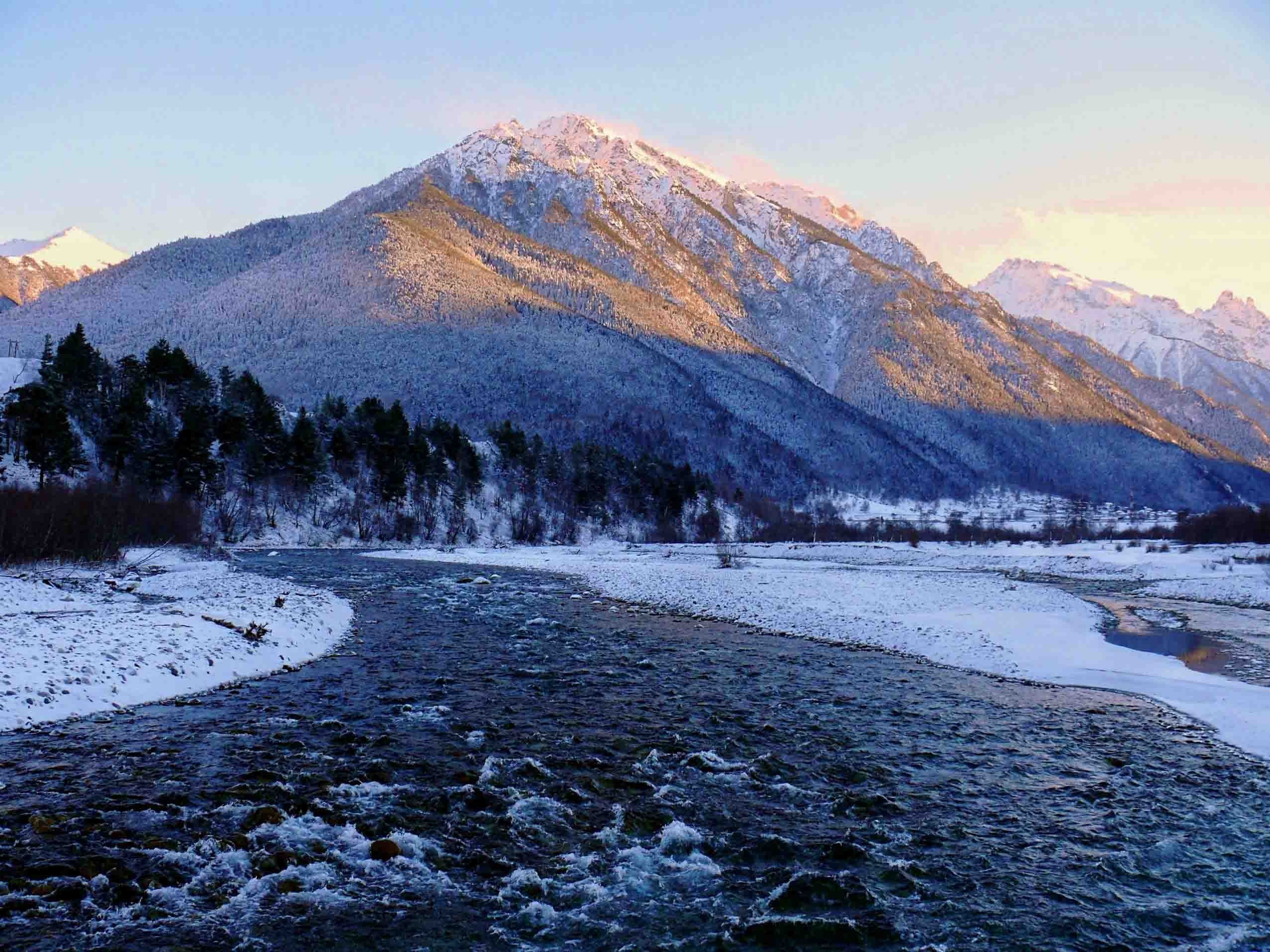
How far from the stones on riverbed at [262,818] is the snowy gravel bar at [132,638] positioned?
7235mm

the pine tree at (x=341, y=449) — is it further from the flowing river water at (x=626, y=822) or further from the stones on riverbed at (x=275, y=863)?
the stones on riverbed at (x=275, y=863)

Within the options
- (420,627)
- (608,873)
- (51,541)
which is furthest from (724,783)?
(51,541)

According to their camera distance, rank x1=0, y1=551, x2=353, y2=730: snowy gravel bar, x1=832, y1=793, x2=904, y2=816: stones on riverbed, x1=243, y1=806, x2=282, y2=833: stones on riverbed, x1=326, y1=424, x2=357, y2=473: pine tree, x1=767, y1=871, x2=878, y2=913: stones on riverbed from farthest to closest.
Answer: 1. x1=326, y1=424, x2=357, y2=473: pine tree
2. x1=0, y1=551, x2=353, y2=730: snowy gravel bar
3. x1=832, y1=793, x2=904, y2=816: stones on riverbed
4. x1=243, y1=806, x2=282, y2=833: stones on riverbed
5. x1=767, y1=871, x2=878, y2=913: stones on riverbed

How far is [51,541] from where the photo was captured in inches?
1565

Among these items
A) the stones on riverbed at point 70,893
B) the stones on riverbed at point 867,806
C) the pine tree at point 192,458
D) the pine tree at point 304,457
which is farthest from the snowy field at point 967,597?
the pine tree at point 192,458

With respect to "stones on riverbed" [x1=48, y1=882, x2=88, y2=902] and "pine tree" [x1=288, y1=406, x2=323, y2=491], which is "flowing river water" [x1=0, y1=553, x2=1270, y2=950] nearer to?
"stones on riverbed" [x1=48, y1=882, x2=88, y2=902]

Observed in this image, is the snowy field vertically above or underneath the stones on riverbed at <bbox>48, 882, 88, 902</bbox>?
underneath

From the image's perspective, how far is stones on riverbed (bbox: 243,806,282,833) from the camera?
10633 mm

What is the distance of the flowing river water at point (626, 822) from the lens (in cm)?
849

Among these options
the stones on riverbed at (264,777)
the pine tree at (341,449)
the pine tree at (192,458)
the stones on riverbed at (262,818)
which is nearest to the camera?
the stones on riverbed at (262,818)

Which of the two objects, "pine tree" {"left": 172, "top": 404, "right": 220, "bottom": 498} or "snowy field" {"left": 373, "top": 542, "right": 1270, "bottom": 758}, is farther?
"pine tree" {"left": 172, "top": 404, "right": 220, "bottom": 498}

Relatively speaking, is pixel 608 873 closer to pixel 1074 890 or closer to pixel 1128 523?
pixel 1074 890

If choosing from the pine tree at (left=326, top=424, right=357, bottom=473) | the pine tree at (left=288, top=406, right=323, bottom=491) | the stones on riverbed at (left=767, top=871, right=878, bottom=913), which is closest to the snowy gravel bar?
the stones on riverbed at (left=767, top=871, right=878, bottom=913)

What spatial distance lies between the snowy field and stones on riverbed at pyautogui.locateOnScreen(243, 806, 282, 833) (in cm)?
1826
